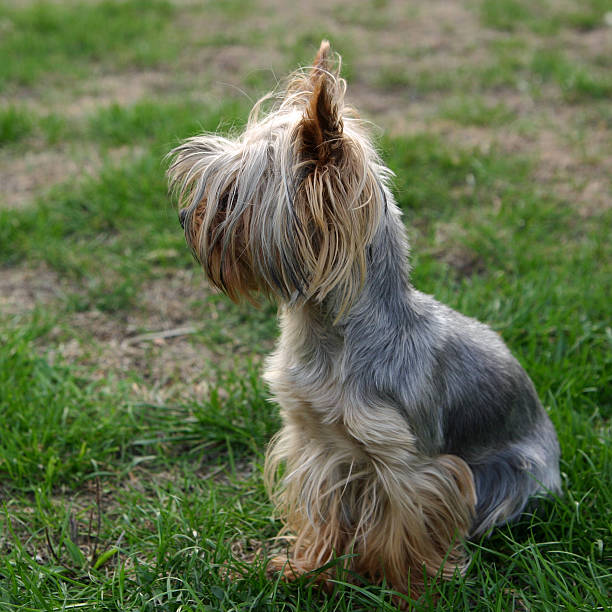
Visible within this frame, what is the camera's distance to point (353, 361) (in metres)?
2.61

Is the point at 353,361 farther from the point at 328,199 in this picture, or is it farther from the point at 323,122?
the point at 323,122

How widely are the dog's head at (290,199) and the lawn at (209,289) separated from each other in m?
0.50

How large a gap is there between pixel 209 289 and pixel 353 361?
91.6 inches

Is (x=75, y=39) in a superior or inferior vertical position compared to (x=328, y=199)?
superior

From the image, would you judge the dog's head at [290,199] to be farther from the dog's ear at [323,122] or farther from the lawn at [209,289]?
the lawn at [209,289]

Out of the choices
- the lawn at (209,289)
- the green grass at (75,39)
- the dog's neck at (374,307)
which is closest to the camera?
the dog's neck at (374,307)

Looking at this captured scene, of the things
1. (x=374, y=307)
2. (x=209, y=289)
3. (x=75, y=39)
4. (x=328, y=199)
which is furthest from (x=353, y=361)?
(x=75, y=39)

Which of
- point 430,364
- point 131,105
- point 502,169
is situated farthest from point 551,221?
point 131,105

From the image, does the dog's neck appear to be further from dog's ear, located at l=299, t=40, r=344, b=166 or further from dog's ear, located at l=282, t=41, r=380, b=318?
dog's ear, located at l=299, t=40, r=344, b=166

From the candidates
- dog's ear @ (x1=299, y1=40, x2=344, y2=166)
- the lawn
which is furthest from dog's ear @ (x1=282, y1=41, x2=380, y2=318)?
the lawn

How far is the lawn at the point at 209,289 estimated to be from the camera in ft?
9.70

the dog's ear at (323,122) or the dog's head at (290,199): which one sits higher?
the dog's ear at (323,122)

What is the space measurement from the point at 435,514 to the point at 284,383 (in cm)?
80

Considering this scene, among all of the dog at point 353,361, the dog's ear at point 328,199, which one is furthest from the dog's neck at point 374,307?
the dog's ear at point 328,199
